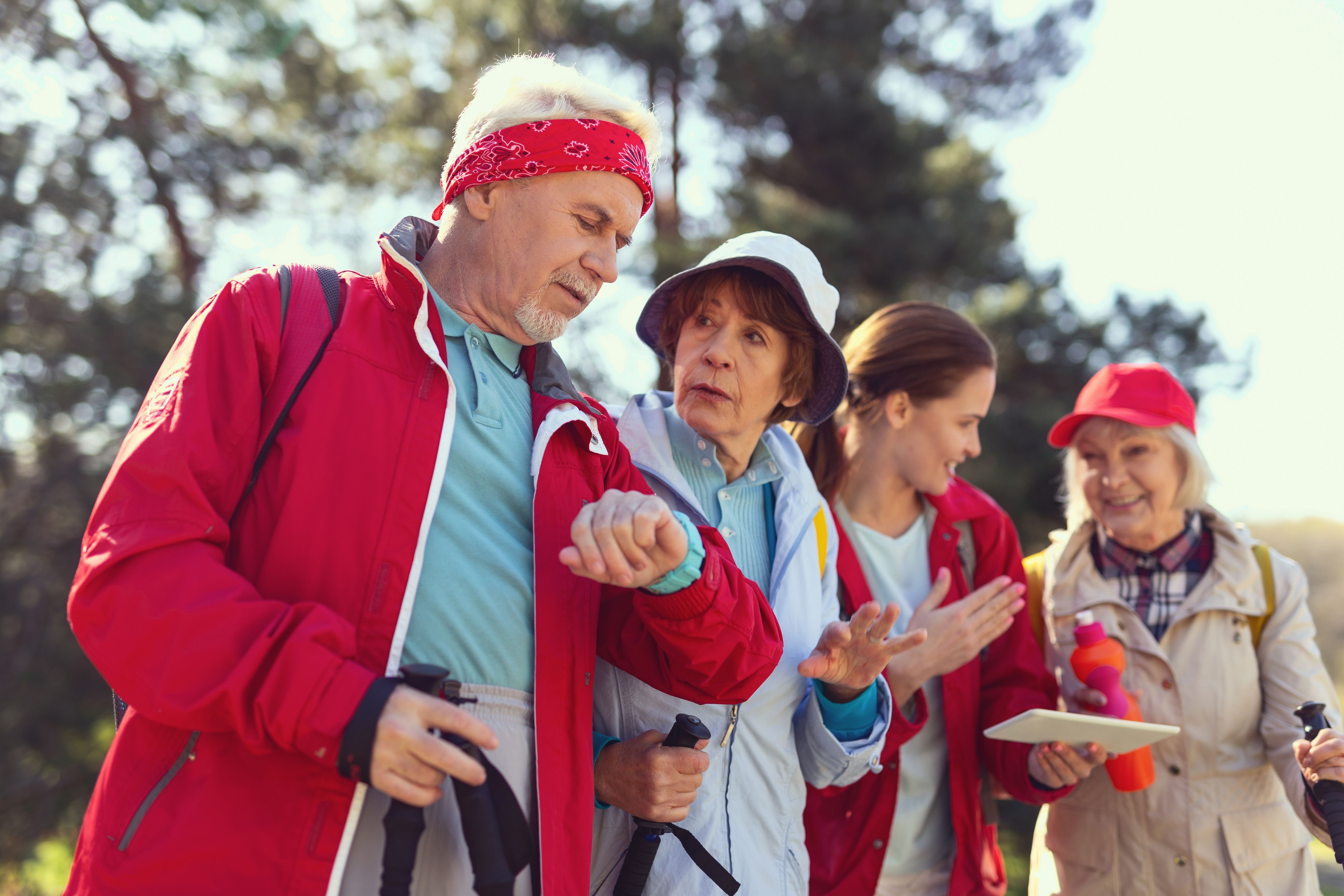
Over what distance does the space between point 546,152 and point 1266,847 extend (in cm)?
291

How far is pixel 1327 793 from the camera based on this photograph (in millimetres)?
2588

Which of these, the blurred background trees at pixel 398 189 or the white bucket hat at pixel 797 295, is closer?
the white bucket hat at pixel 797 295

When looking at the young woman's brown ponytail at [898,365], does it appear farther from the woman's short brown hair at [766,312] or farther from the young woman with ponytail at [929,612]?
the woman's short brown hair at [766,312]

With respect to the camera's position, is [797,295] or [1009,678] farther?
[1009,678]

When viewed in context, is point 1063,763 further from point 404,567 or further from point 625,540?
point 404,567

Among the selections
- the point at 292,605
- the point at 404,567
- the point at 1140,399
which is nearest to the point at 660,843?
the point at 404,567

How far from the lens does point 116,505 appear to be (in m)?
1.43

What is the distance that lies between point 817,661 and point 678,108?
35.3 feet

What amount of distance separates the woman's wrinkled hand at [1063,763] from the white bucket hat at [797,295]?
3.97 ft

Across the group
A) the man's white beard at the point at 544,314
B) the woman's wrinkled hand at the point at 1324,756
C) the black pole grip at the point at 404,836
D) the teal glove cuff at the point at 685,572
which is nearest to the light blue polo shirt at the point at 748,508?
the man's white beard at the point at 544,314

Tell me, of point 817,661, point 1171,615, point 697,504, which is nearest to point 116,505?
point 697,504

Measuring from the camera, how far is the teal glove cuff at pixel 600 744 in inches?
83.5

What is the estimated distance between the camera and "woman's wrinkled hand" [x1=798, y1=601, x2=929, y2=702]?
2.23 m

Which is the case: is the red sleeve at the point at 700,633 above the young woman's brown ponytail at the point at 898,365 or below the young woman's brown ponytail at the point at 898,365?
below
